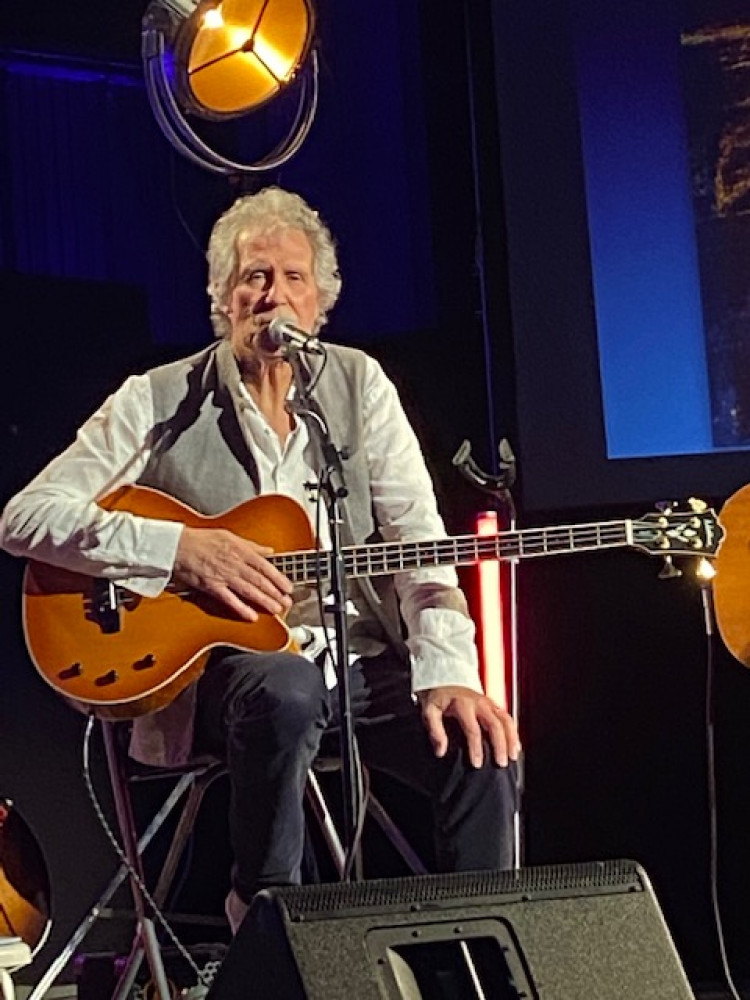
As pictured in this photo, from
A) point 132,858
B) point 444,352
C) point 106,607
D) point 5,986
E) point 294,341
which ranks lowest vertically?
point 5,986

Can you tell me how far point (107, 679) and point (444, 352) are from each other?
1226 mm

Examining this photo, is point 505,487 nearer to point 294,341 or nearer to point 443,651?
point 443,651

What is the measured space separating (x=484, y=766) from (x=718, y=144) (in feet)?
5.36

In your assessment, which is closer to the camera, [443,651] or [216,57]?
[443,651]

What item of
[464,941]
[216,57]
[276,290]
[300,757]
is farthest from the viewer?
[216,57]

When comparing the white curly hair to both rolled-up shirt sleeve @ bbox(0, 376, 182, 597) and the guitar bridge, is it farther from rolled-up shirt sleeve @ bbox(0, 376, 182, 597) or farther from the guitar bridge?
the guitar bridge

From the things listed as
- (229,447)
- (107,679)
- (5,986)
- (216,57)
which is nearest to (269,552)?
(229,447)

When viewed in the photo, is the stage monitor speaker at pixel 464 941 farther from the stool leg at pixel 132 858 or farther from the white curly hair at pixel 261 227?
the white curly hair at pixel 261 227

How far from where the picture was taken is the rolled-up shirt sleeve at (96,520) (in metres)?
2.93

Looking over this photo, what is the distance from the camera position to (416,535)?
3.12 meters

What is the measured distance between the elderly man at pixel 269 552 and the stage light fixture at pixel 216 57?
245 mm

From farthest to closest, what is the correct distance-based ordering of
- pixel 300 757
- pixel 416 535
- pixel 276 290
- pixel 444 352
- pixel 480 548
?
pixel 444 352 < pixel 276 290 < pixel 416 535 < pixel 480 548 < pixel 300 757

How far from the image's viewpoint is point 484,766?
9.12 ft

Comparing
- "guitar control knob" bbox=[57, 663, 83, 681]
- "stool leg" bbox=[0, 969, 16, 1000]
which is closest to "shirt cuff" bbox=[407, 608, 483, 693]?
"guitar control knob" bbox=[57, 663, 83, 681]
